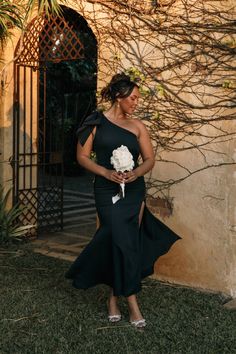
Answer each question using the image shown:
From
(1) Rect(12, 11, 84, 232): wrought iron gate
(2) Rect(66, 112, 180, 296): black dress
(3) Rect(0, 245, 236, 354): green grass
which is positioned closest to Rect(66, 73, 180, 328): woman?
(2) Rect(66, 112, 180, 296): black dress

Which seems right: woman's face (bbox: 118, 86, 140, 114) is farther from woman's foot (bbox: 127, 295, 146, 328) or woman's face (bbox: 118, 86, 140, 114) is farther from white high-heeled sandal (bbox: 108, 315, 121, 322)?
white high-heeled sandal (bbox: 108, 315, 121, 322)

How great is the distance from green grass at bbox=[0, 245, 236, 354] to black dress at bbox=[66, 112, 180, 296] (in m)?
0.30

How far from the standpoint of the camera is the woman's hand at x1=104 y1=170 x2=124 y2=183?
160 inches

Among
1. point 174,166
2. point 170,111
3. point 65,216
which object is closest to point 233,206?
point 174,166

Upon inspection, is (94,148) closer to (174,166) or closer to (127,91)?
(127,91)

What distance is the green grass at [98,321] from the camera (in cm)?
382

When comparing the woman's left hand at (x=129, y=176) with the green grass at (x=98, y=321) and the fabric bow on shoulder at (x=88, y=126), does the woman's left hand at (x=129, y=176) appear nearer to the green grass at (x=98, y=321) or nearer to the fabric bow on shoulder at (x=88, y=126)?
the fabric bow on shoulder at (x=88, y=126)

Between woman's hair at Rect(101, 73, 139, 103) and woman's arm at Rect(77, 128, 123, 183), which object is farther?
woman's hair at Rect(101, 73, 139, 103)

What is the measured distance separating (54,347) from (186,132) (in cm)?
233

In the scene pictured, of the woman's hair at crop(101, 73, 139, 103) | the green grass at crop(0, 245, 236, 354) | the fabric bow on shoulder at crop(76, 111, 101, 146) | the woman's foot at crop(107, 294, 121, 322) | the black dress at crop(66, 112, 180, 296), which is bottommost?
the green grass at crop(0, 245, 236, 354)

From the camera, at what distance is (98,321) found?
4.31 meters

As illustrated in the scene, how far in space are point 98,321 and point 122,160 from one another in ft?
3.93

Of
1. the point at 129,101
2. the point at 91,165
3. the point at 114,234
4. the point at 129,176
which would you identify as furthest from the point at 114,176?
the point at 129,101

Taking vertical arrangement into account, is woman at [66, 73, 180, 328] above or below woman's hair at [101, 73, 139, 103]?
below
